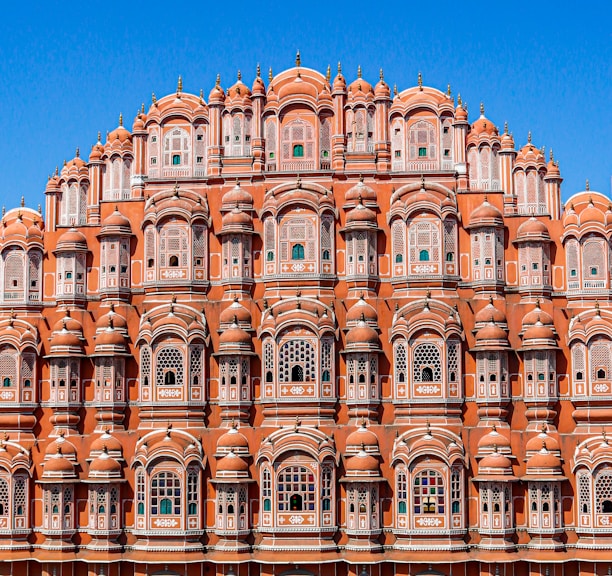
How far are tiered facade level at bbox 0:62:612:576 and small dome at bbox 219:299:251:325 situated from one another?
94 millimetres

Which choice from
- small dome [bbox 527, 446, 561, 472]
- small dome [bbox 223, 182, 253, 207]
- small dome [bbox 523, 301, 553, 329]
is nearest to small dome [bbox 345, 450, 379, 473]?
small dome [bbox 527, 446, 561, 472]

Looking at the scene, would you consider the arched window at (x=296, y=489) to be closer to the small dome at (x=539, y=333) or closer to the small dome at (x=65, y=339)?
the small dome at (x=65, y=339)

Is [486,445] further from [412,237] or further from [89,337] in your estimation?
[89,337]

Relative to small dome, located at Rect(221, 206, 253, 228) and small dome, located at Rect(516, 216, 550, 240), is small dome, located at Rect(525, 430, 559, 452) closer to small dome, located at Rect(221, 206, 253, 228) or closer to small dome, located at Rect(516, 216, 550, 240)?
small dome, located at Rect(516, 216, 550, 240)

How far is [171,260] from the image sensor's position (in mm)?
55750

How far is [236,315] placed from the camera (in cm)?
5428

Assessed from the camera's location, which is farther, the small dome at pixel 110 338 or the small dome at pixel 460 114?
the small dome at pixel 460 114

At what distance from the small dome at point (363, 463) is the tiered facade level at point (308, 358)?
10 centimetres

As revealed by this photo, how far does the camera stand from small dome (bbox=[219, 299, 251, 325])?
54281 millimetres

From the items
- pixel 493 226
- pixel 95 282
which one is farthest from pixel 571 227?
pixel 95 282

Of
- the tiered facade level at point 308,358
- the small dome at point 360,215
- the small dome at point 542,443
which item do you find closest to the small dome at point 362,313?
the tiered facade level at point 308,358

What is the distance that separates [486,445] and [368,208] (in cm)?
1185

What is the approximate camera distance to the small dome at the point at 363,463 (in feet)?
171

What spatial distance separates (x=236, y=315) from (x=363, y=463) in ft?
28.5
